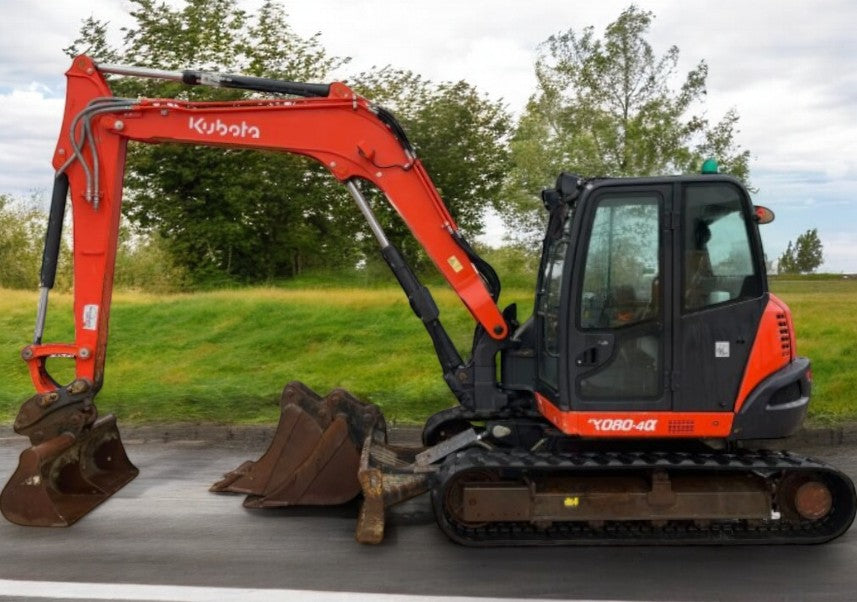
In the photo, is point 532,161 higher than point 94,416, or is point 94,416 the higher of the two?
point 532,161

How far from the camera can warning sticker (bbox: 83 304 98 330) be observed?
23.6ft

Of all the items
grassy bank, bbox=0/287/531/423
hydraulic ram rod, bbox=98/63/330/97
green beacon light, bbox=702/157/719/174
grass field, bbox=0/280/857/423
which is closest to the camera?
green beacon light, bbox=702/157/719/174

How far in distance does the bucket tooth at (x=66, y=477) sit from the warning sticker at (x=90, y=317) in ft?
2.82

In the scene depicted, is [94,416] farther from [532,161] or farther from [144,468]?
[532,161]

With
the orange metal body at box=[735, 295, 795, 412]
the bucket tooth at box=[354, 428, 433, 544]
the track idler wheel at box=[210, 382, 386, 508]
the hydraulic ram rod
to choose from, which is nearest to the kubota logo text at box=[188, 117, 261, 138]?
the hydraulic ram rod

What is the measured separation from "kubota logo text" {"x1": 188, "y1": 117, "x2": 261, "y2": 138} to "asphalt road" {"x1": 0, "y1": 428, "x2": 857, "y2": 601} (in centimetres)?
290

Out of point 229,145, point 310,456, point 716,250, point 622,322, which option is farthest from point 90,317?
point 716,250

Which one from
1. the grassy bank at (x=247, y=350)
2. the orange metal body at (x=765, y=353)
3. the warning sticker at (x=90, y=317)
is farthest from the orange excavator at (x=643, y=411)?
the grassy bank at (x=247, y=350)

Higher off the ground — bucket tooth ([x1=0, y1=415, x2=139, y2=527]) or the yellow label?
the yellow label

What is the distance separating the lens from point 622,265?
6086 mm

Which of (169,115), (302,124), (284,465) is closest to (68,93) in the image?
(169,115)

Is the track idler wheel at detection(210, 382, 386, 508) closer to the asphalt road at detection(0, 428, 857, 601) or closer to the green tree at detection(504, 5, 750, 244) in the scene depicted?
the asphalt road at detection(0, 428, 857, 601)

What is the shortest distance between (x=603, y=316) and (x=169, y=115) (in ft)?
12.3

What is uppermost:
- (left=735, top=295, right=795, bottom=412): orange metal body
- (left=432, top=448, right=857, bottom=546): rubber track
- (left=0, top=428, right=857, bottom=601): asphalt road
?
(left=735, top=295, right=795, bottom=412): orange metal body
